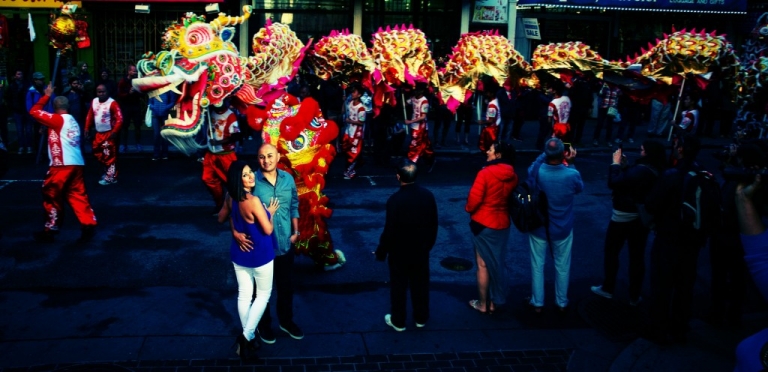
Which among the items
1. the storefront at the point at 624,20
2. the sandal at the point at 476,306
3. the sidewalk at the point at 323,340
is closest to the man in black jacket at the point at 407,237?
the sidewalk at the point at 323,340

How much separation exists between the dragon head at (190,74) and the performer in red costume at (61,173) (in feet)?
4.02

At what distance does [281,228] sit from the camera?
5773mm

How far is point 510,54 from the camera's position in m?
10.3

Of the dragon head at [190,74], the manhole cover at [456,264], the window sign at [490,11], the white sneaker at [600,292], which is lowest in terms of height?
the white sneaker at [600,292]

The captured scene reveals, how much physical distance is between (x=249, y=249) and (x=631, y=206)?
11.3 feet

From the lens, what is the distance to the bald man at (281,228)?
18.8 feet

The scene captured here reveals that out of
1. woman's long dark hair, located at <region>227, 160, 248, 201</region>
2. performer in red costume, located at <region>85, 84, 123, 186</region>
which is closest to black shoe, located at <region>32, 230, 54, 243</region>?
performer in red costume, located at <region>85, 84, 123, 186</region>

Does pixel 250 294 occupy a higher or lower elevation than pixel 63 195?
lower

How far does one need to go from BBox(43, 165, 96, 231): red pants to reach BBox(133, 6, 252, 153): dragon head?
151 cm

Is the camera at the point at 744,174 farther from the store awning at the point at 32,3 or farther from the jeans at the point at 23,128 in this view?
the store awning at the point at 32,3

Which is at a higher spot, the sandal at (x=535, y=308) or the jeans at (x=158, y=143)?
the jeans at (x=158, y=143)

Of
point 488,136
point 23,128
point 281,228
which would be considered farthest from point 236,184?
point 23,128

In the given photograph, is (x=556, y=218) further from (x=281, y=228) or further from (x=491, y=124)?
(x=491, y=124)

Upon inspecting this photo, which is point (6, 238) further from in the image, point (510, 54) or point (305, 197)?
point (510, 54)
